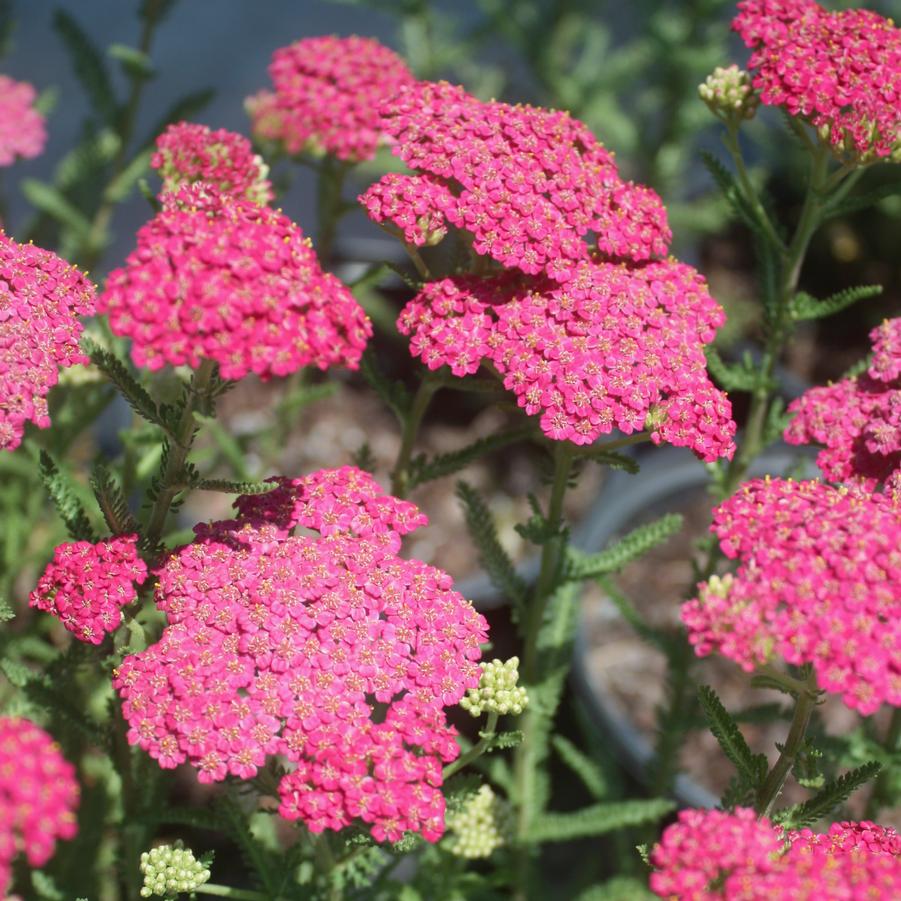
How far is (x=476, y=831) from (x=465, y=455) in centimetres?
69

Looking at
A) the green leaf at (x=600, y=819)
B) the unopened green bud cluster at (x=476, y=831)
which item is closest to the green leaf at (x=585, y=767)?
the green leaf at (x=600, y=819)

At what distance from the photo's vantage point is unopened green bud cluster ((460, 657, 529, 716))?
1680 millimetres

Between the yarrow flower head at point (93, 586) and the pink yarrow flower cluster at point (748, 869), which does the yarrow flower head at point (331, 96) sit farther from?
the pink yarrow flower cluster at point (748, 869)

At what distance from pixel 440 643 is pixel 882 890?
64 cm

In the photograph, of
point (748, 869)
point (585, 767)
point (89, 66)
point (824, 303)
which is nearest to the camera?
point (748, 869)

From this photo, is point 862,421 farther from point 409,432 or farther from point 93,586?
point 93,586

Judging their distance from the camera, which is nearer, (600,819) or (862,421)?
(862,421)

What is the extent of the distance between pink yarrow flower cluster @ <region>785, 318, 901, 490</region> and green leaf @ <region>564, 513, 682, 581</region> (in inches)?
11.3

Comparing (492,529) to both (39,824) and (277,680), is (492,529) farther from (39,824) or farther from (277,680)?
(39,824)

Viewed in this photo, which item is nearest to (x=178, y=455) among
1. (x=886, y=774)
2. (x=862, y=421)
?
(x=862, y=421)

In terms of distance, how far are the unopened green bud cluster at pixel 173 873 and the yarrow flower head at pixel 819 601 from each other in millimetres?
749

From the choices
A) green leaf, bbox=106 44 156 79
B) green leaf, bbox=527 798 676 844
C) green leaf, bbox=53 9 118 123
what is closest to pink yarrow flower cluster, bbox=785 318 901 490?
green leaf, bbox=527 798 676 844

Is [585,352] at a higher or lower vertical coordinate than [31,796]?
higher

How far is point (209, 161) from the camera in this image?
2.02m
